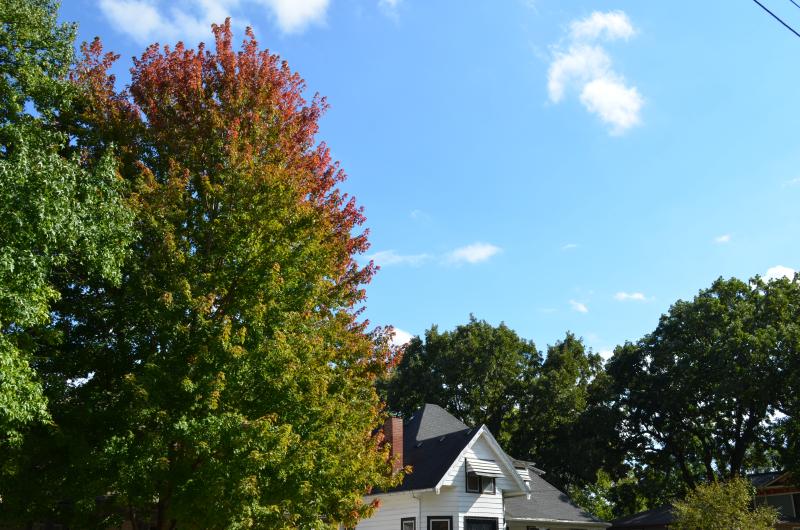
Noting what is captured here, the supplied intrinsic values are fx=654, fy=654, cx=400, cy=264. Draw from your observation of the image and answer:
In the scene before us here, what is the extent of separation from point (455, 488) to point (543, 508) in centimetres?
814

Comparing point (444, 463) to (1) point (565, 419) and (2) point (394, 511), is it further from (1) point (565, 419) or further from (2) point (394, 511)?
(1) point (565, 419)

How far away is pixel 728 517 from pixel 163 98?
94.8 feet

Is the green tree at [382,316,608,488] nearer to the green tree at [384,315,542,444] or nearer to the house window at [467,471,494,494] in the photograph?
A: the green tree at [384,315,542,444]

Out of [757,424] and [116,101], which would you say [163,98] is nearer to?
[116,101]

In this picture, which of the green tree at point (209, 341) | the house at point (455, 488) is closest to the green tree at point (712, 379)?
the house at point (455, 488)

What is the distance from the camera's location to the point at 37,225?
1093cm

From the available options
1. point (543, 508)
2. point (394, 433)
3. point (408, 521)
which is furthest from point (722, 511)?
point (394, 433)

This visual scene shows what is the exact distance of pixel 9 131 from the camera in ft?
43.3

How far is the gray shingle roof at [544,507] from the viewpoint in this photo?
3203 cm

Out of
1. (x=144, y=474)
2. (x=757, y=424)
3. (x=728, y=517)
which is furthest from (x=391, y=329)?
(x=757, y=424)

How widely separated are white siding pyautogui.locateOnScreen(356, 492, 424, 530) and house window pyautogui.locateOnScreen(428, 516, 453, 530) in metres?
0.46

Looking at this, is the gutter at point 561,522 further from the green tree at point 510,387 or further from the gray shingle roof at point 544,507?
the green tree at point 510,387

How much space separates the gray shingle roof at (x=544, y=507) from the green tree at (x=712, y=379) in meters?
13.1

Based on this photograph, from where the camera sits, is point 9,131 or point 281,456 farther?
point 9,131
